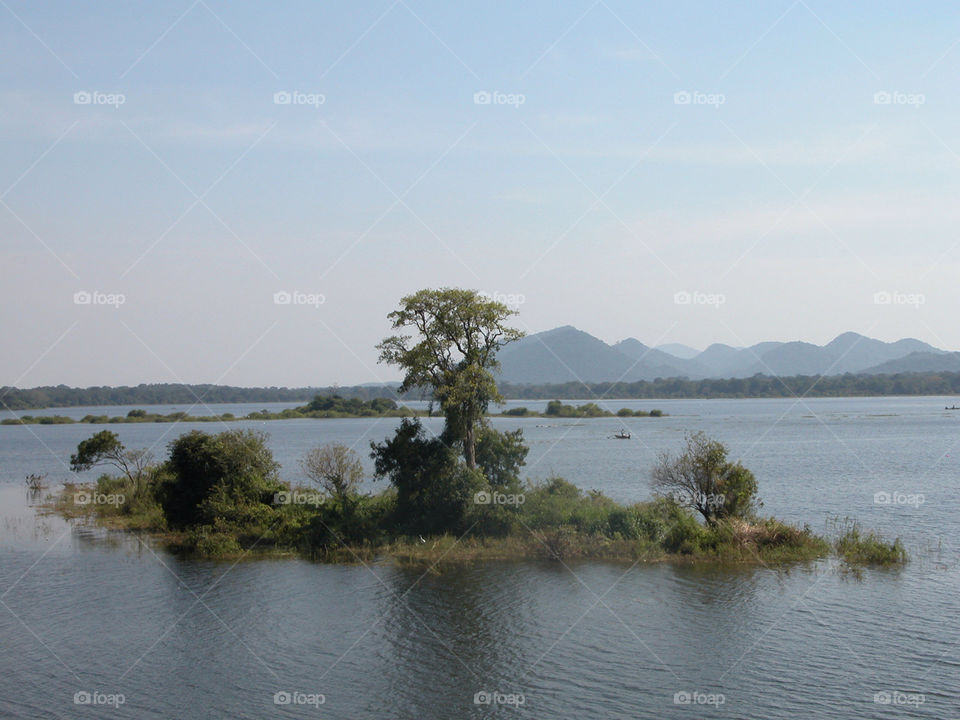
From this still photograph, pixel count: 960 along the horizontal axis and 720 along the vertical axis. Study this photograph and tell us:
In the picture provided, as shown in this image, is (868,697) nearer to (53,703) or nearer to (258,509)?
(53,703)

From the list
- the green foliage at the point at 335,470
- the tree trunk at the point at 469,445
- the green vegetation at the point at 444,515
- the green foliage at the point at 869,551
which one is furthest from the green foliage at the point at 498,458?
the green foliage at the point at 869,551

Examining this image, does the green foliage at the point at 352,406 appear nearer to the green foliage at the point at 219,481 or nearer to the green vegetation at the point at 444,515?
the green foliage at the point at 219,481

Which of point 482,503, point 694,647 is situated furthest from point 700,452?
point 694,647

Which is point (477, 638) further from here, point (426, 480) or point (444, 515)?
point (426, 480)

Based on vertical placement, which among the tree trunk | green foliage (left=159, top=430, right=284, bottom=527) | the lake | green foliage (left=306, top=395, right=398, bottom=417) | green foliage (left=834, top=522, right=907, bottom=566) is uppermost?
green foliage (left=306, top=395, right=398, bottom=417)

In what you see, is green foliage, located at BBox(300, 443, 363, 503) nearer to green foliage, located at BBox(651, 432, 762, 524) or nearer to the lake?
the lake

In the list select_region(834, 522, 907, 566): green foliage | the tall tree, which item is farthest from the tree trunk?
select_region(834, 522, 907, 566): green foliage

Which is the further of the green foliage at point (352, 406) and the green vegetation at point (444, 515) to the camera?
the green foliage at point (352, 406)

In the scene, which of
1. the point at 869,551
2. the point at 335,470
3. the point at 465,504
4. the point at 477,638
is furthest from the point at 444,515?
the point at 869,551

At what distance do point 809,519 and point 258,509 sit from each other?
1135 inches

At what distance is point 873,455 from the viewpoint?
75.1m

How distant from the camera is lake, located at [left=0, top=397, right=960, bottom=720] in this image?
20.4m

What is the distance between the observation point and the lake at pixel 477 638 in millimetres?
20406

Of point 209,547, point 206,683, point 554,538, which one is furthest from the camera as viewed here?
point 209,547
